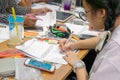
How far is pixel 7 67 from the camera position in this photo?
1.17 metres

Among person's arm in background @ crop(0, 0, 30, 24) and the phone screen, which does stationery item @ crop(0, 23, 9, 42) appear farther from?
the phone screen

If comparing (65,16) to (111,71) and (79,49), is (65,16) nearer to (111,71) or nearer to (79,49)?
(79,49)

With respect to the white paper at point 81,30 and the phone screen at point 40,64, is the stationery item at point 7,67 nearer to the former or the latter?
the phone screen at point 40,64

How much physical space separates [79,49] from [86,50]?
47mm

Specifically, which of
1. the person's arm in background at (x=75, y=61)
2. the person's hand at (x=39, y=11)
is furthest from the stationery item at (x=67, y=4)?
the person's arm in background at (x=75, y=61)

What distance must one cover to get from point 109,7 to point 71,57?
0.44 m

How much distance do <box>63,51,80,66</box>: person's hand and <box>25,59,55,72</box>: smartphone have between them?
139 millimetres

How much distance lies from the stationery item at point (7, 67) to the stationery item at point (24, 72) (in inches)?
0.8

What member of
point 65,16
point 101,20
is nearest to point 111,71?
point 101,20

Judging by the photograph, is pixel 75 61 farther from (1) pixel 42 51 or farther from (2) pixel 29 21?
(2) pixel 29 21

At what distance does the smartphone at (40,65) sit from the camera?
1221mm

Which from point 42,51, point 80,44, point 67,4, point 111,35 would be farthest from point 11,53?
point 67,4

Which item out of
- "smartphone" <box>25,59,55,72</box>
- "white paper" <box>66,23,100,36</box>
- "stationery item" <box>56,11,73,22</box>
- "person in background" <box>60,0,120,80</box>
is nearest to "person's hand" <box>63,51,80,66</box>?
"smartphone" <box>25,59,55,72</box>

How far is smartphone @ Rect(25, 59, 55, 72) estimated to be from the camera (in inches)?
48.1
